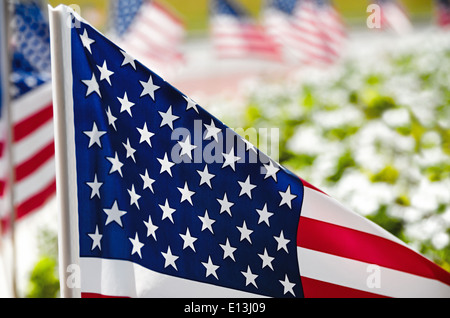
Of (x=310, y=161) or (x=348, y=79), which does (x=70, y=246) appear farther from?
(x=348, y=79)

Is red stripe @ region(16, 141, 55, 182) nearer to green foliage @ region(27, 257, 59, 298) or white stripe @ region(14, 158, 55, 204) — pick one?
white stripe @ region(14, 158, 55, 204)

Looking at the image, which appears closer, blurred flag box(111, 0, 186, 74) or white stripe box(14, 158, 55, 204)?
white stripe box(14, 158, 55, 204)

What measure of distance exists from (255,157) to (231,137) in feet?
0.40

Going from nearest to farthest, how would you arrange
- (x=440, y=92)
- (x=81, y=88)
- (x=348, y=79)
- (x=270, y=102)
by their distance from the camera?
(x=81, y=88) → (x=440, y=92) → (x=270, y=102) → (x=348, y=79)

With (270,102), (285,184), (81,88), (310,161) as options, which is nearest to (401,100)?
(310,161)

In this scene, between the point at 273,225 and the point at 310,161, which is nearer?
the point at 273,225

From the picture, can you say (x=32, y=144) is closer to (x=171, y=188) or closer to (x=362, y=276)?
(x=171, y=188)

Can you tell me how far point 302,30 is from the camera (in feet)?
28.8

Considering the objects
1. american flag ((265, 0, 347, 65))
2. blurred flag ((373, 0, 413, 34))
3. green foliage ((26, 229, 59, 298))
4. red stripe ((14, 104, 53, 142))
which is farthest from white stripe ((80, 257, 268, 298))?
blurred flag ((373, 0, 413, 34))

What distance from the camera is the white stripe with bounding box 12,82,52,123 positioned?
12.8 feet

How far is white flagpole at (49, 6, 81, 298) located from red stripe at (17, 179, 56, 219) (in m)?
2.26

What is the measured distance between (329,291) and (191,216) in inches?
25.1
